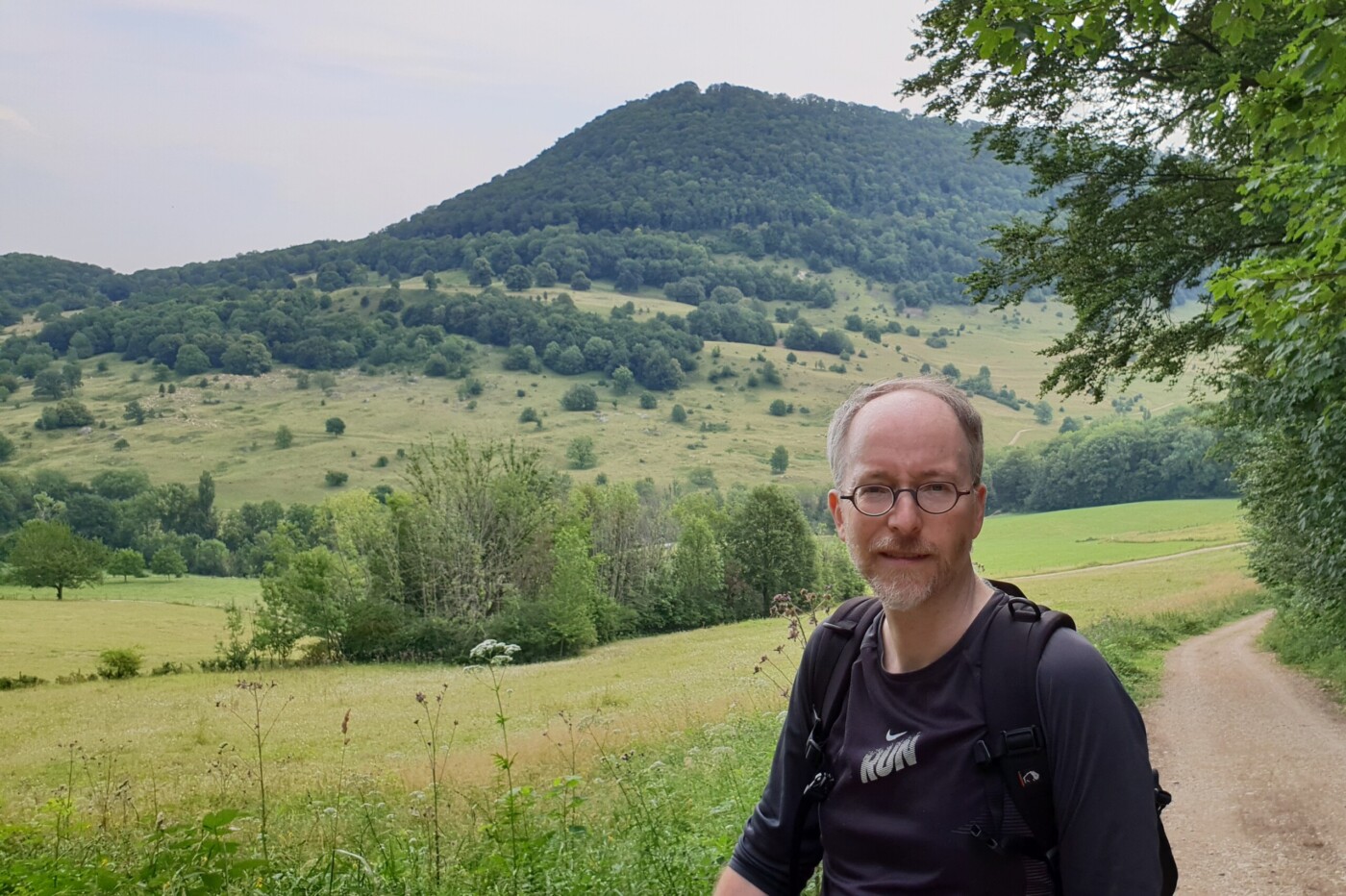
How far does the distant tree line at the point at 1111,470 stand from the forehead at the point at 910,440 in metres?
99.8

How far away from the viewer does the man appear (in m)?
1.80

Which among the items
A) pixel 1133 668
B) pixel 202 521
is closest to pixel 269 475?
pixel 202 521

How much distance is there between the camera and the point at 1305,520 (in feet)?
38.8

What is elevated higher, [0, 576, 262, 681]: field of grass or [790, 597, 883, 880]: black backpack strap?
[790, 597, 883, 880]: black backpack strap

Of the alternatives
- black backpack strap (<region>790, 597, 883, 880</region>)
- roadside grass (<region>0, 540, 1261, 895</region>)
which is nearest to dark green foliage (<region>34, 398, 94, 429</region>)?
roadside grass (<region>0, 540, 1261, 895</region>)

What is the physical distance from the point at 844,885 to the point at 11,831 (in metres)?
5.16

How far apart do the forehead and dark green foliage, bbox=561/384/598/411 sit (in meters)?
188

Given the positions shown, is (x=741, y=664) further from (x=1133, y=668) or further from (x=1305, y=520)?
(x=1305, y=520)

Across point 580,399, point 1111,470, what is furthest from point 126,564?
point 580,399

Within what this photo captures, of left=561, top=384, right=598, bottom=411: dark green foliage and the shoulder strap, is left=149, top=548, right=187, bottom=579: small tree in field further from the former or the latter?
left=561, top=384, right=598, bottom=411: dark green foliage

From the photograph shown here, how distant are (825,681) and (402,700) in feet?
109

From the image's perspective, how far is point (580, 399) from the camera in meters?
190

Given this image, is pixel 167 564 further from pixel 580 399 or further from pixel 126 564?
pixel 580 399

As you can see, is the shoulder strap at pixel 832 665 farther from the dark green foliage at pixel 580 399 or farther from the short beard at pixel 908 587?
the dark green foliage at pixel 580 399
